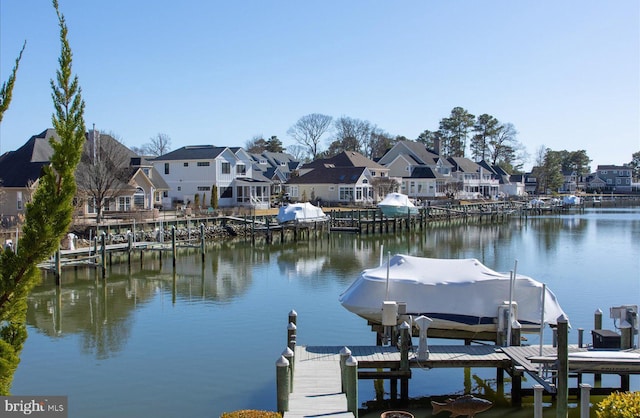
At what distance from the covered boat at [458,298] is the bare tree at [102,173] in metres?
29.1

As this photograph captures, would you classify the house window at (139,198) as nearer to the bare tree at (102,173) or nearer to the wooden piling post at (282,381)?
the bare tree at (102,173)

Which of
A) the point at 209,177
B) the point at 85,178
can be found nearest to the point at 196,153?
the point at 209,177

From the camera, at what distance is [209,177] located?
204 feet

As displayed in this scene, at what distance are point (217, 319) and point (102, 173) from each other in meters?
24.5

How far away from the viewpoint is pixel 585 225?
65500mm

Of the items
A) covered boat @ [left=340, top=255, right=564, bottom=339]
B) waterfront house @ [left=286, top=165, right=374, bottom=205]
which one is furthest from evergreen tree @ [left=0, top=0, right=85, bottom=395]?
waterfront house @ [left=286, top=165, right=374, bottom=205]

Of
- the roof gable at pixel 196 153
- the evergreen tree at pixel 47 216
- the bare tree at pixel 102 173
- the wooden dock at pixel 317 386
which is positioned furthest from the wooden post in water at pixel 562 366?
the roof gable at pixel 196 153

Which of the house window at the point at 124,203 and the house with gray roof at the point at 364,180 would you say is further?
the house with gray roof at the point at 364,180

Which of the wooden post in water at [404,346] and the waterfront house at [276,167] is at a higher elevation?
the waterfront house at [276,167]

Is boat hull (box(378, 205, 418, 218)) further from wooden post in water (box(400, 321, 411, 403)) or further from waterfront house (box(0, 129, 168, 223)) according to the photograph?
wooden post in water (box(400, 321, 411, 403))

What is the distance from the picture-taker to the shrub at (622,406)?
303 inches

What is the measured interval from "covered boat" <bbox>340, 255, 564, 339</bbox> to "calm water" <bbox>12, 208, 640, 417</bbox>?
147cm

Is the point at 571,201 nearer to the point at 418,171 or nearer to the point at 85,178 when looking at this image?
the point at 418,171

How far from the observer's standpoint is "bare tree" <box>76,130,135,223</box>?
138ft
